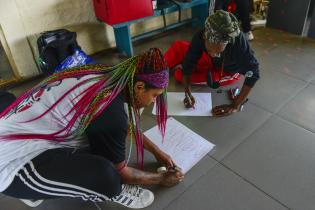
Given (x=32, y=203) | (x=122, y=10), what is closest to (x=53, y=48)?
(x=122, y=10)

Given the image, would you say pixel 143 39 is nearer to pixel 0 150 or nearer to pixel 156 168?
pixel 156 168

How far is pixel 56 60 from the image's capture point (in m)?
2.22

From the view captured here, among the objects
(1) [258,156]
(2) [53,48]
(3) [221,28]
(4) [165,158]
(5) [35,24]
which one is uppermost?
(3) [221,28]

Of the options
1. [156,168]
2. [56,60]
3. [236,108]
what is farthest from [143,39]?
[156,168]

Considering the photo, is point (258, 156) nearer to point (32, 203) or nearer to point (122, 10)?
point (32, 203)

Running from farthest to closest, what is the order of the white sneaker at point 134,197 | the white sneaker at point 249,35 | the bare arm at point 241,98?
the white sneaker at point 249,35 → the bare arm at point 241,98 → the white sneaker at point 134,197

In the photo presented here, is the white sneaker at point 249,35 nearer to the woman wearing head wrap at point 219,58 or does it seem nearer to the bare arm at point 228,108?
the woman wearing head wrap at point 219,58

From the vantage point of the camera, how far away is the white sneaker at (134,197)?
4.26ft

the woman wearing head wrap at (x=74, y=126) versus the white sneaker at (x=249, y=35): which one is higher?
the woman wearing head wrap at (x=74, y=126)

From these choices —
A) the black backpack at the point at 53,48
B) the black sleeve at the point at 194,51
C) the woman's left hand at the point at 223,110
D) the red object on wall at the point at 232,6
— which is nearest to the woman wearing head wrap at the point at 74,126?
the black sleeve at the point at 194,51

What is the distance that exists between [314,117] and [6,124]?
1678 millimetres

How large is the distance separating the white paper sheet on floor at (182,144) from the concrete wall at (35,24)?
130 centimetres

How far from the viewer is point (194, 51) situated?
173 centimetres

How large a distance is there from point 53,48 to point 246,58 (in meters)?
1.39
